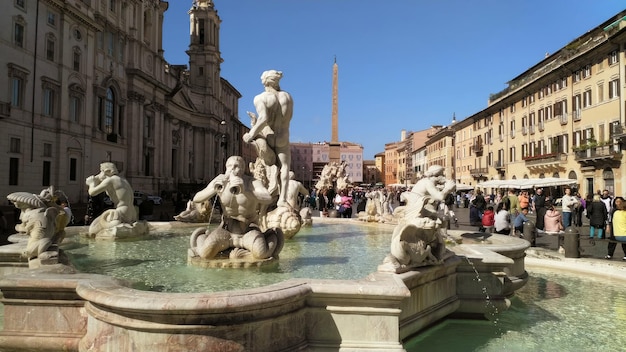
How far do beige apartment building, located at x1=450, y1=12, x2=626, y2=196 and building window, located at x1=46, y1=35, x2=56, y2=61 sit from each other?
113ft

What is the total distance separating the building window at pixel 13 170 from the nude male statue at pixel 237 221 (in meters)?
25.8

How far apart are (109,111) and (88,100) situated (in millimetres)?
A: 4337

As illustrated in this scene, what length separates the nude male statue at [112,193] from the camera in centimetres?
664

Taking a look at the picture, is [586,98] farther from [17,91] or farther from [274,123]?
[17,91]

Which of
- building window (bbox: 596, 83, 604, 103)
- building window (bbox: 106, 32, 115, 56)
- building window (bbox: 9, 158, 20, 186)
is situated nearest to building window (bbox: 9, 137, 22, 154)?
building window (bbox: 9, 158, 20, 186)

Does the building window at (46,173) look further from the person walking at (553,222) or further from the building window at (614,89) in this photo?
the building window at (614,89)

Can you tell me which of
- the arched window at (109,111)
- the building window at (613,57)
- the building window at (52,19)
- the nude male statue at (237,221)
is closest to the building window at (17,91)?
the building window at (52,19)

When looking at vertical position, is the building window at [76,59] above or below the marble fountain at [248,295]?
above

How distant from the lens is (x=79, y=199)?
3098 centimetres

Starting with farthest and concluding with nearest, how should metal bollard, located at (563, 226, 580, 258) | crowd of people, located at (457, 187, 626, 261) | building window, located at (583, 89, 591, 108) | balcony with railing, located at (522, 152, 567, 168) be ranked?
1. balcony with railing, located at (522, 152, 567, 168)
2. building window, located at (583, 89, 591, 108)
3. crowd of people, located at (457, 187, 626, 261)
4. metal bollard, located at (563, 226, 580, 258)

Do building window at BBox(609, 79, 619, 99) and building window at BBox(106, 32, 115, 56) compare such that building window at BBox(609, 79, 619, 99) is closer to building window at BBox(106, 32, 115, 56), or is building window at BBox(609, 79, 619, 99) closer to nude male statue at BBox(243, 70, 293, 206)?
nude male statue at BBox(243, 70, 293, 206)

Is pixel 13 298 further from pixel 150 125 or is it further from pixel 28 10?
pixel 150 125

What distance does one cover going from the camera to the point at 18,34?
85.3 ft

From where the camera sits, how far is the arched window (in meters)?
36.3
